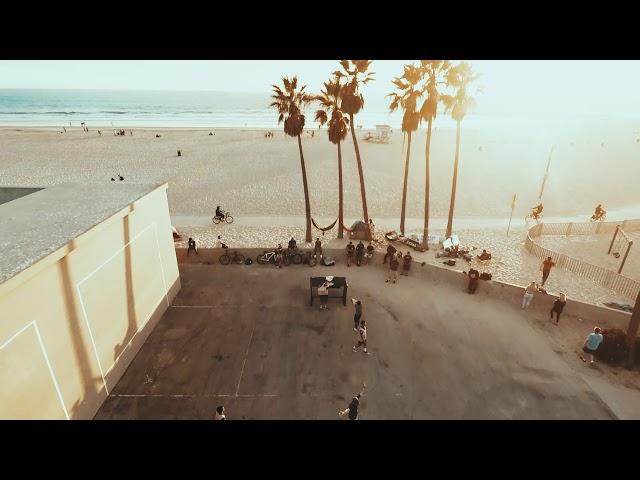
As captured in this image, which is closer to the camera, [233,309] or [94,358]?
[94,358]

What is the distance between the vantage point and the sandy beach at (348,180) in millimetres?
21047

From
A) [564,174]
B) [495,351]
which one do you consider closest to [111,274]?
[495,351]

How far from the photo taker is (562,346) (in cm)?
1193

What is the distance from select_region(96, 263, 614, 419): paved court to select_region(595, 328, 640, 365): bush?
126 centimetres

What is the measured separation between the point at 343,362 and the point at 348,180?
82.0 feet

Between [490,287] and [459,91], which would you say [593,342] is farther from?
[459,91]

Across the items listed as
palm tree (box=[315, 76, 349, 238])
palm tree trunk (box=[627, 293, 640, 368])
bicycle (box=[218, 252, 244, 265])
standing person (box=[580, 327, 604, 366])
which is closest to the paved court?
standing person (box=[580, 327, 604, 366])

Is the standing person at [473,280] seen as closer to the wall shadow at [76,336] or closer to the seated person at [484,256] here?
the seated person at [484,256]

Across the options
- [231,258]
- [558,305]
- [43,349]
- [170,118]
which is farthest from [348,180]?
[170,118]

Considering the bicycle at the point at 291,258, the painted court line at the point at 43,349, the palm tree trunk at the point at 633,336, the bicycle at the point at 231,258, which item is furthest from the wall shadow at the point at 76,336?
the palm tree trunk at the point at 633,336
